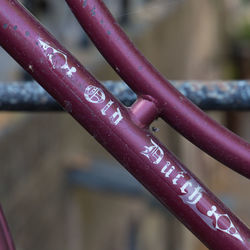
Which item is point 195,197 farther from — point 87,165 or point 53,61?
point 87,165

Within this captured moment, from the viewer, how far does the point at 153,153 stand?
585 mm

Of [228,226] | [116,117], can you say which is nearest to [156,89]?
[116,117]

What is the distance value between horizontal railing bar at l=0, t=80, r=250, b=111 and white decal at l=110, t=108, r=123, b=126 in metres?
0.20

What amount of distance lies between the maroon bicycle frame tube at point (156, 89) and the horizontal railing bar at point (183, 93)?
0.17m

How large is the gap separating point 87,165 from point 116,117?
2099 mm

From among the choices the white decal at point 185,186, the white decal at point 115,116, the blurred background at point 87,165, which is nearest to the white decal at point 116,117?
the white decal at point 115,116

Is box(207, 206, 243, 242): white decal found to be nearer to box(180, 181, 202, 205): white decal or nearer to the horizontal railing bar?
box(180, 181, 202, 205): white decal

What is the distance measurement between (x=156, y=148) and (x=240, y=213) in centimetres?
479

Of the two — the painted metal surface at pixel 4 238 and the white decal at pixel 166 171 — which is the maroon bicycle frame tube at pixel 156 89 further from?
the painted metal surface at pixel 4 238

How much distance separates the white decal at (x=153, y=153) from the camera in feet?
1.91

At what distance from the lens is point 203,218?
579mm

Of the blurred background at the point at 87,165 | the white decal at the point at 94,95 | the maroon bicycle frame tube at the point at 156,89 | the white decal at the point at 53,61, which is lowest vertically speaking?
the white decal at the point at 94,95

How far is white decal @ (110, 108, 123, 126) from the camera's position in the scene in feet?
1.91

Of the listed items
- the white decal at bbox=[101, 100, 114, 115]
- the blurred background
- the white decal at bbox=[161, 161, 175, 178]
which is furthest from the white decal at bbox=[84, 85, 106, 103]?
the blurred background
